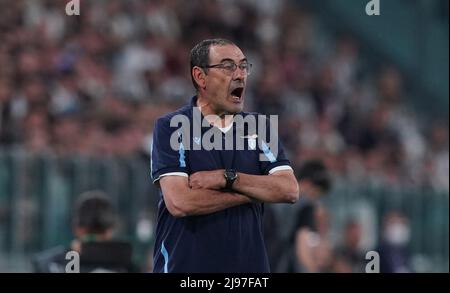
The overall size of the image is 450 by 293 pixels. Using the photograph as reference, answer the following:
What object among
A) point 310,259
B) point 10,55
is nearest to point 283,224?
point 310,259

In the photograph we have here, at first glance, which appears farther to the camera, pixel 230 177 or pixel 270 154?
pixel 270 154

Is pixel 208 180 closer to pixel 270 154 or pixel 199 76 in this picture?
pixel 270 154

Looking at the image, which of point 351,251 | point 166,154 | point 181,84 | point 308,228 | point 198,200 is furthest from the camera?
point 181,84

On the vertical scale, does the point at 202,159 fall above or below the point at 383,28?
below

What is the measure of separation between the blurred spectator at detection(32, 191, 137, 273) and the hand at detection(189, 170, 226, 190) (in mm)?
1469

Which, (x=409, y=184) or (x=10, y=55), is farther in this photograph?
(x=409, y=184)

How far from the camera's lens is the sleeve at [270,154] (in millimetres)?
6953

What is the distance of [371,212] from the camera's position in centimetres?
1438

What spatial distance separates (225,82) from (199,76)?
0.55ft

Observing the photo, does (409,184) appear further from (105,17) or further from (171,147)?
(171,147)

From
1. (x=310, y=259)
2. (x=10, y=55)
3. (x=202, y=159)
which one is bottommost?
(x=310, y=259)

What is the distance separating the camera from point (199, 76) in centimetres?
697

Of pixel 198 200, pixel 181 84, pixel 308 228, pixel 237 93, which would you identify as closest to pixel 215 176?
pixel 198 200

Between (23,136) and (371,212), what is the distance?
396cm
